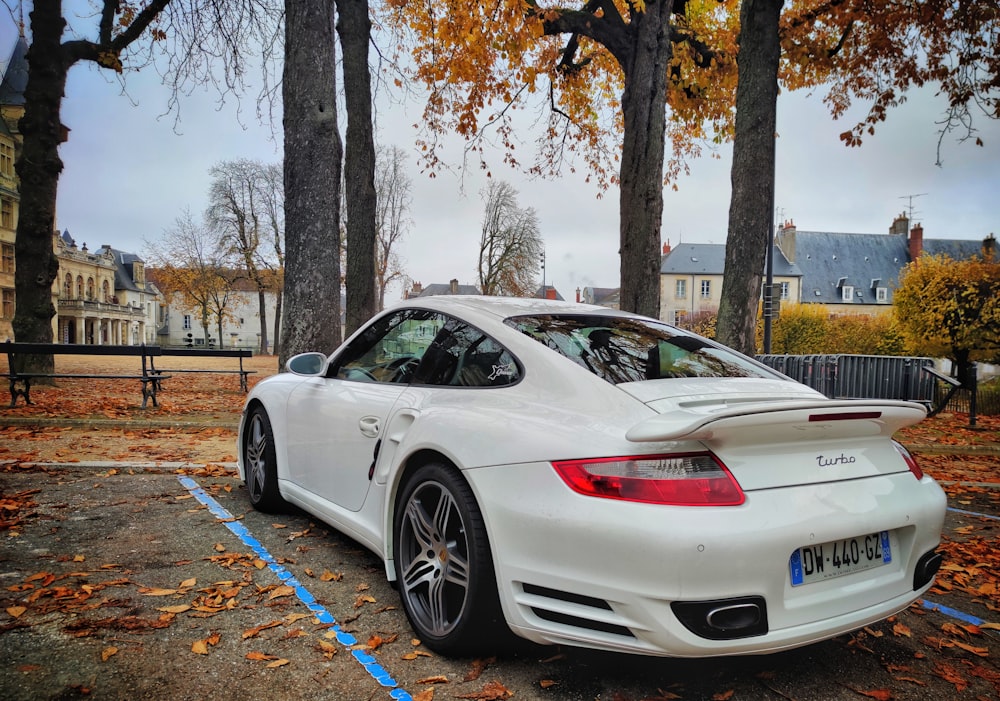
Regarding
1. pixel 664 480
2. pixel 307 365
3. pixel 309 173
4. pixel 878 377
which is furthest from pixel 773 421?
pixel 878 377

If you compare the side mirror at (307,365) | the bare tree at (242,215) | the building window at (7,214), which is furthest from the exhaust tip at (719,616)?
the building window at (7,214)

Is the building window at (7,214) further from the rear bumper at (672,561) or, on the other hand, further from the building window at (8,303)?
the rear bumper at (672,561)

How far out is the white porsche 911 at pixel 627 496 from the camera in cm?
219

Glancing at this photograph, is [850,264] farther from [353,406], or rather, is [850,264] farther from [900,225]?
[353,406]

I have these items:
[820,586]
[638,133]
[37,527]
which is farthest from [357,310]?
[820,586]

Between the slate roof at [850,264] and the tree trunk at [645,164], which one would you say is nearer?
the tree trunk at [645,164]

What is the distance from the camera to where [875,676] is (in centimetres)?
270

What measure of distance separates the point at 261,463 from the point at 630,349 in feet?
9.40

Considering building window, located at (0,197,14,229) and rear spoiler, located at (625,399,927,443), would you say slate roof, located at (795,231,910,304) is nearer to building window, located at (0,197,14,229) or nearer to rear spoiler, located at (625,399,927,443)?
building window, located at (0,197,14,229)

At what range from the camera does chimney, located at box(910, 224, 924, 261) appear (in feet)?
220

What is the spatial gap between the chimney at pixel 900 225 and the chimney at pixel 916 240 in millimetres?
1565

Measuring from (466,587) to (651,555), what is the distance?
81cm

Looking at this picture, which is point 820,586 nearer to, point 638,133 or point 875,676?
point 875,676

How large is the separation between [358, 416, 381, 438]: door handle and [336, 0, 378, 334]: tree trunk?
8771 millimetres
